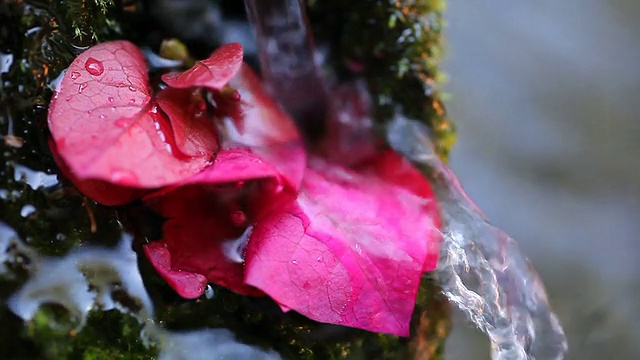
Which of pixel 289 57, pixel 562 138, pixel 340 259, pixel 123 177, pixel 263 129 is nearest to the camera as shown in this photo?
pixel 123 177

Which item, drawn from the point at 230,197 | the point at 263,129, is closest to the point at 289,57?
the point at 263,129

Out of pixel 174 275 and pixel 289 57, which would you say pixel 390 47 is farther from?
pixel 174 275

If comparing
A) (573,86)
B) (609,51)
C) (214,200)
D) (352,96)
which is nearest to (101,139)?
(214,200)

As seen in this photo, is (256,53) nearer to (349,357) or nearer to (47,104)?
(47,104)

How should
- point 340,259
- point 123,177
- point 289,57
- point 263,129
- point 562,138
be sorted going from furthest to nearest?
1. point 562,138
2. point 289,57
3. point 263,129
4. point 340,259
5. point 123,177

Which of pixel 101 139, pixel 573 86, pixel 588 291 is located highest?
pixel 101 139

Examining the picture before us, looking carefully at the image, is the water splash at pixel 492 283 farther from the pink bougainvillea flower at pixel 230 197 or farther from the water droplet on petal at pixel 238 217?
the water droplet on petal at pixel 238 217

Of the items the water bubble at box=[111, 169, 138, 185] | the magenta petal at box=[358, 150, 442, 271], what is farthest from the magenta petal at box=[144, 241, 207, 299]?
the magenta petal at box=[358, 150, 442, 271]
